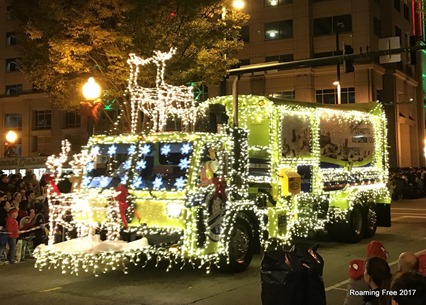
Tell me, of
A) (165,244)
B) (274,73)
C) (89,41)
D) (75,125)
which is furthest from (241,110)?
(75,125)

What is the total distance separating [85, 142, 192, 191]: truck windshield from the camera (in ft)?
33.2

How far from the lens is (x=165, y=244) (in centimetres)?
965

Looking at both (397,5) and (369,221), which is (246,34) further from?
(369,221)

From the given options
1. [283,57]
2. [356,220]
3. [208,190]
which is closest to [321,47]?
[283,57]

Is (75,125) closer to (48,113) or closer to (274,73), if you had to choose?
(48,113)

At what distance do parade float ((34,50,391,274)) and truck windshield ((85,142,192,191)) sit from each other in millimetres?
21

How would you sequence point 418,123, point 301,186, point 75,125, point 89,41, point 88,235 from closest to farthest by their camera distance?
point 88,235 → point 301,186 → point 89,41 → point 75,125 → point 418,123

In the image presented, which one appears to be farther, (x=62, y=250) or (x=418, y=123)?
(x=418, y=123)

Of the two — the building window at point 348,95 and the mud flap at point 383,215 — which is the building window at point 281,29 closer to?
the building window at point 348,95

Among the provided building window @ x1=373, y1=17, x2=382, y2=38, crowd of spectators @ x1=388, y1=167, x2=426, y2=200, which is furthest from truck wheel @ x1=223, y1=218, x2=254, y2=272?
building window @ x1=373, y1=17, x2=382, y2=38

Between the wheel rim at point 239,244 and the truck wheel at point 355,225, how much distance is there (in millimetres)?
4746

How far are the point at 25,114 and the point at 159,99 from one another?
40875mm

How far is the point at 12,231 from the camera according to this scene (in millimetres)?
12289

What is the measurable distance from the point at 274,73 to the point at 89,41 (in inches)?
1089
